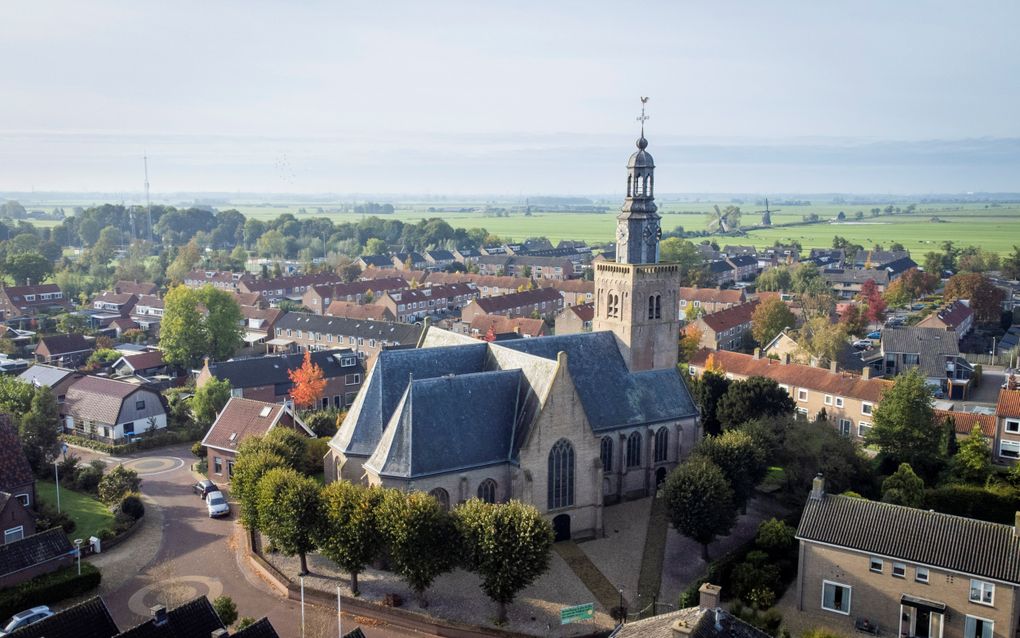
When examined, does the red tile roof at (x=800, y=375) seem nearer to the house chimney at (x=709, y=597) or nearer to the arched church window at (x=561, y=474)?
the arched church window at (x=561, y=474)

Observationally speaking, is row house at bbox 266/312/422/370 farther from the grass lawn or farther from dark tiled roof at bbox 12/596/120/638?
dark tiled roof at bbox 12/596/120/638

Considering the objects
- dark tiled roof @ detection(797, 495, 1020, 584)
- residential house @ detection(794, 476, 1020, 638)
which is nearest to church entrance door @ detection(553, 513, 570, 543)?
residential house @ detection(794, 476, 1020, 638)

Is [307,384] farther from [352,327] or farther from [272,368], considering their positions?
[352,327]

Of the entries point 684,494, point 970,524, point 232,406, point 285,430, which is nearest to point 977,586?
point 970,524

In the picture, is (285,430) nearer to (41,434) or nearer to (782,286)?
(41,434)

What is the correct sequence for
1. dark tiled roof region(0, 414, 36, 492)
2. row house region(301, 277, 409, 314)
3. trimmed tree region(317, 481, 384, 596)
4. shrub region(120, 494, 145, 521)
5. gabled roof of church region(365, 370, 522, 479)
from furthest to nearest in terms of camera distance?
row house region(301, 277, 409, 314) → shrub region(120, 494, 145, 521) → dark tiled roof region(0, 414, 36, 492) → gabled roof of church region(365, 370, 522, 479) → trimmed tree region(317, 481, 384, 596)

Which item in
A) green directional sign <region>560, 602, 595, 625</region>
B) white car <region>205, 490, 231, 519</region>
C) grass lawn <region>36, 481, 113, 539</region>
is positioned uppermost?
green directional sign <region>560, 602, 595, 625</region>

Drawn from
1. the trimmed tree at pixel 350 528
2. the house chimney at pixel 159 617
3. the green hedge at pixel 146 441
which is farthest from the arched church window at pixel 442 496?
the green hedge at pixel 146 441
